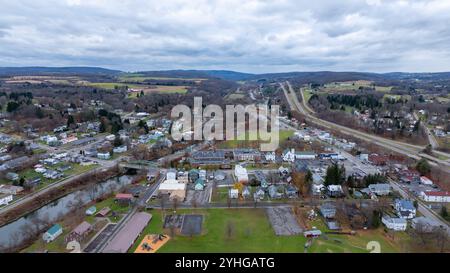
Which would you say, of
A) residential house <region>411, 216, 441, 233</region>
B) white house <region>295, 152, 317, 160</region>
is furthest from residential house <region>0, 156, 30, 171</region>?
residential house <region>411, 216, 441, 233</region>

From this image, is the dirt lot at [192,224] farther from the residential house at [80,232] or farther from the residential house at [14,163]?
the residential house at [14,163]

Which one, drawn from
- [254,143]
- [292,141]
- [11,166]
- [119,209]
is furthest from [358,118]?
[11,166]

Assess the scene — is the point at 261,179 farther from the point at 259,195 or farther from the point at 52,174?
the point at 52,174

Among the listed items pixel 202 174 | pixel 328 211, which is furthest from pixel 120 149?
pixel 328 211
